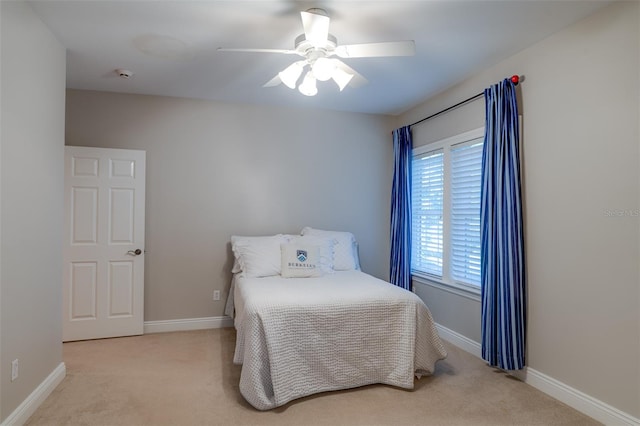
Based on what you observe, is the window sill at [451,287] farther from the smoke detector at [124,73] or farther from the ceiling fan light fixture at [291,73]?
the smoke detector at [124,73]

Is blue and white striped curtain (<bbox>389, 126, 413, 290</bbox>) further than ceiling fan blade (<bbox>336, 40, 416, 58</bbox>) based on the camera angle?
Yes

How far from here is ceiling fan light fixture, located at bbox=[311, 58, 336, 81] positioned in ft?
7.37

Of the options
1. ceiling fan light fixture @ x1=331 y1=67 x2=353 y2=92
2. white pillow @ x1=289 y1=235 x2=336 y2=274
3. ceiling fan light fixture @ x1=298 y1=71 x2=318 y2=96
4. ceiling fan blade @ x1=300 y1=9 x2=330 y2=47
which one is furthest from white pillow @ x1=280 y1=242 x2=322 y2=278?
ceiling fan blade @ x1=300 y1=9 x2=330 y2=47

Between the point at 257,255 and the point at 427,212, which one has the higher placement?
the point at 427,212

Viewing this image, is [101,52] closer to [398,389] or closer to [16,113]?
[16,113]

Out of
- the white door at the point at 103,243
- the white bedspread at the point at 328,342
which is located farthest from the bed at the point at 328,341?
the white door at the point at 103,243

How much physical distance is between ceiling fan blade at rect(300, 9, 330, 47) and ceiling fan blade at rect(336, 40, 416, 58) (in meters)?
0.13

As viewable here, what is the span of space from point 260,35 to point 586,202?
2400 millimetres

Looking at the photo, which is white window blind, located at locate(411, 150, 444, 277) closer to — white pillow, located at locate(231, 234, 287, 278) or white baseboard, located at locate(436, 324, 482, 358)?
white baseboard, located at locate(436, 324, 482, 358)

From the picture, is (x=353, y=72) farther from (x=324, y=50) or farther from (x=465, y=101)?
(x=465, y=101)

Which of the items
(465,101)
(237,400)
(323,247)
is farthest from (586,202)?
(237,400)

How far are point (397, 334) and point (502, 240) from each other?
3.47ft

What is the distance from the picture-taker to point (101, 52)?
2.82m

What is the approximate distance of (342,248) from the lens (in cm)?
389
